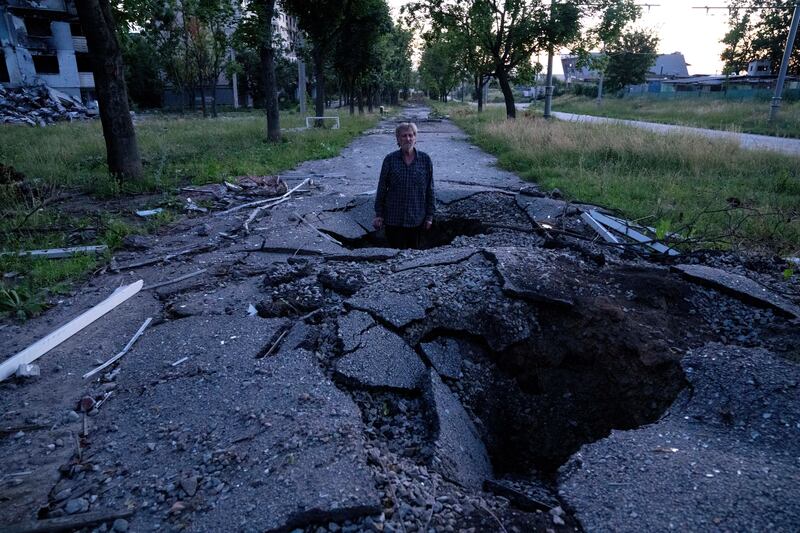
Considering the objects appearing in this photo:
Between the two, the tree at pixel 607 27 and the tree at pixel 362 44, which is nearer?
the tree at pixel 607 27

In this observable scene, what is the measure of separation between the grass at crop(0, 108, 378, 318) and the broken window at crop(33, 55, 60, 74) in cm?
2936

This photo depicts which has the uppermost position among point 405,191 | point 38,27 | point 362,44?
point 38,27

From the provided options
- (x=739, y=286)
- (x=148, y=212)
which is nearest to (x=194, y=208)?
(x=148, y=212)

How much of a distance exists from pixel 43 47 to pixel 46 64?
5.49 feet

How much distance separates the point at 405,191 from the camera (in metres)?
5.39

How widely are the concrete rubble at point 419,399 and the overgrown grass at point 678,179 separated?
4.47ft

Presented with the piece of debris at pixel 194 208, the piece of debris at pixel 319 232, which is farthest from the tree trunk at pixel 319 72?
the piece of debris at pixel 319 232

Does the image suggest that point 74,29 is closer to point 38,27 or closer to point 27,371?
point 38,27

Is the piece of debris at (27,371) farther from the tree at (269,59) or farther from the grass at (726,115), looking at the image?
the grass at (726,115)

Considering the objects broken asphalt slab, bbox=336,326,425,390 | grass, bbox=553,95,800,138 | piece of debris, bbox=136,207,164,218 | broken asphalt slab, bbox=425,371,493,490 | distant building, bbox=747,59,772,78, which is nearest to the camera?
broken asphalt slab, bbox=425,371,493,490

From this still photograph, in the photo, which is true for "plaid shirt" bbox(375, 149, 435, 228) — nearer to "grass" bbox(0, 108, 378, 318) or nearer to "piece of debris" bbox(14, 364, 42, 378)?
"grass" bbox(0, 108, 378, 318)

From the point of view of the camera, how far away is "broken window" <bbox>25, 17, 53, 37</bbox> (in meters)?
37.9

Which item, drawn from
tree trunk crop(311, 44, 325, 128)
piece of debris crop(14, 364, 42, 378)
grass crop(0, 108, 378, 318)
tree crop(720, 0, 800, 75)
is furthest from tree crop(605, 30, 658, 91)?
piece of debris crop(14, 364, 42, 378)

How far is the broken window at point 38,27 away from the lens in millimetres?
37938
